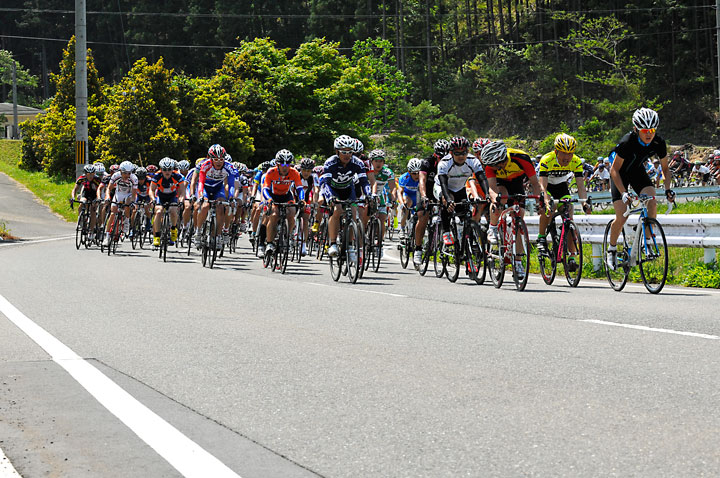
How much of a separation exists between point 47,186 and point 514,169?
44017 mm

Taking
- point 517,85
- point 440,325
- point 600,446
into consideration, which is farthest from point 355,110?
point 600,446

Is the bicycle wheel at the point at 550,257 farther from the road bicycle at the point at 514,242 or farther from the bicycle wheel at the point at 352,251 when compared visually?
the bicycle wheel at the point at 352,251

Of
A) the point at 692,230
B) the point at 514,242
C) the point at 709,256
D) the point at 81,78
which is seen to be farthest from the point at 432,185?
the point at 81,78

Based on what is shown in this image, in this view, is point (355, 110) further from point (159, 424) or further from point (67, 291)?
point (159, 424)

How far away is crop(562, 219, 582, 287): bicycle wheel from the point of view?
12961 mm

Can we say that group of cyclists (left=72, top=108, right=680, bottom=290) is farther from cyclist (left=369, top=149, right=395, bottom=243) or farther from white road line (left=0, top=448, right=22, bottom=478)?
white road line (left=0, top=448, right=22, bottom=478)

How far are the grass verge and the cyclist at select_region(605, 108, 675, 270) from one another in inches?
1254

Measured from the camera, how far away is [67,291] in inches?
551

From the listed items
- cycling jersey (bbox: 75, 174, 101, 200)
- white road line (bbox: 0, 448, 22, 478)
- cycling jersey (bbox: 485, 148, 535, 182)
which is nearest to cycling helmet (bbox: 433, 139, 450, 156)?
cycling jersey (bbox: 485, 148, 535, 182)

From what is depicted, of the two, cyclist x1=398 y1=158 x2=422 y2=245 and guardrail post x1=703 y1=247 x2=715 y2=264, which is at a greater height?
cyclist x1=398 y1=158 x2=422 y2=245

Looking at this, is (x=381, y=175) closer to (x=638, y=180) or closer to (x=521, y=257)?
(x=521, y=257)

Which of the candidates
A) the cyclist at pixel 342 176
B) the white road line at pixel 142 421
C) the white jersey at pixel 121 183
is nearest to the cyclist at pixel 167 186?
the white jersey at pixel 121 183

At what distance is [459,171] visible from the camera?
48.4 feet

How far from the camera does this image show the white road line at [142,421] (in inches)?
183
